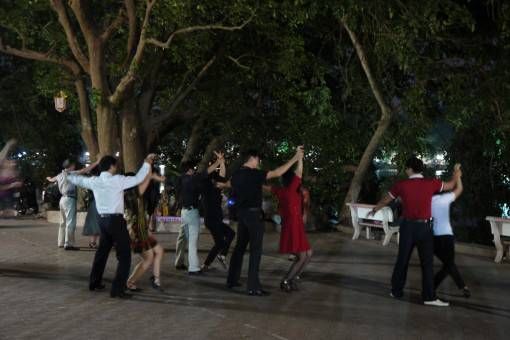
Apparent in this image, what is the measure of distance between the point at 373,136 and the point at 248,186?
11.1 metres

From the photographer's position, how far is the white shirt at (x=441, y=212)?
9.83 metres

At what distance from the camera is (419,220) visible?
9539 mm

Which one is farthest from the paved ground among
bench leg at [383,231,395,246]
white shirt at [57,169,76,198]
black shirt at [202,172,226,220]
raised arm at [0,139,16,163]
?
bench leg at [383,231,395,246]

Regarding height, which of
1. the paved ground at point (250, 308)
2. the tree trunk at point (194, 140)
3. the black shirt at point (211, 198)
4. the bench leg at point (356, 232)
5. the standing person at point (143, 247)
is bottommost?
the paved ground at point (250, 308)

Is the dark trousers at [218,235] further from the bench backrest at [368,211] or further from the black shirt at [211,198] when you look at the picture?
the bench backrest at [368,211]

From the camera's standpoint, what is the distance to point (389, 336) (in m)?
7.73

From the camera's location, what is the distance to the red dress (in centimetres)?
1018

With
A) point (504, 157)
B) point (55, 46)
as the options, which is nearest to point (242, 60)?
point (55, 46)

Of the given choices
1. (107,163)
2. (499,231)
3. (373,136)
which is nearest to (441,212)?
(107,163)

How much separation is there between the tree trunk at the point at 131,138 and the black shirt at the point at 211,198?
6.60 metres

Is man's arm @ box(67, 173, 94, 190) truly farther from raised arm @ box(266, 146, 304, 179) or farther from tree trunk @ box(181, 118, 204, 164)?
tree trunk @ box(181, 118, 204, 164)

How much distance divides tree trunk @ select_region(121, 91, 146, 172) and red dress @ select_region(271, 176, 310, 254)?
8.49 m

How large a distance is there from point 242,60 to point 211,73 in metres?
1.07

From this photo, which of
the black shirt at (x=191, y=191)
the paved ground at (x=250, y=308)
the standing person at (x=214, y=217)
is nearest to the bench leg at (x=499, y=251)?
the paved ground at (x=250, y=308)
